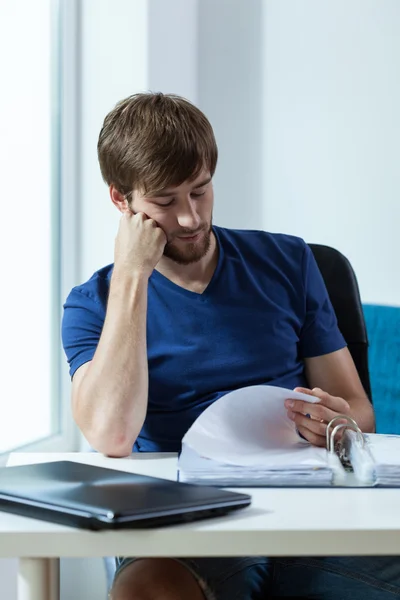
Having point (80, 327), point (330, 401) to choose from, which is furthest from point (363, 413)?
point (80, 327)

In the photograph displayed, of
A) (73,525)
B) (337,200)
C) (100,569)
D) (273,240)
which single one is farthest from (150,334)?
(337,200)

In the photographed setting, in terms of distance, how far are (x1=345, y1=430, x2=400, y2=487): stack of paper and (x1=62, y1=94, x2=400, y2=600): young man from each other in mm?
344

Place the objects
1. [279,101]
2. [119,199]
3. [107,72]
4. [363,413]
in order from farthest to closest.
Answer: [279,101] → [107,72] → [119,199] → [363,413]

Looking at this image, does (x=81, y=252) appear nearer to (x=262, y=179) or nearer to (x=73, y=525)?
(x=262, y=179)

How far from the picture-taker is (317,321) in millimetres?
1601

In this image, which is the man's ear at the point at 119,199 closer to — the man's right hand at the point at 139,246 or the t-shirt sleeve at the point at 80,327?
the man's right hand at the point at 139,246

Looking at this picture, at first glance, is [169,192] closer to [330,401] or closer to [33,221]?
[330,401]

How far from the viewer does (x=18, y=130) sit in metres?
2.28

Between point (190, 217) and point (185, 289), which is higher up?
point (190, 217)

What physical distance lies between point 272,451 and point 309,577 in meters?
0.20

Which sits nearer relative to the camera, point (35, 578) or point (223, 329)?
point (35, 578)

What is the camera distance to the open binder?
1.00 m

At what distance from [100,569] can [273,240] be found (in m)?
0.70

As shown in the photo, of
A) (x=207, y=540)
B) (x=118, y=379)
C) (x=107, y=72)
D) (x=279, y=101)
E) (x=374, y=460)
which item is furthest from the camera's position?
(x=279, y=101)
